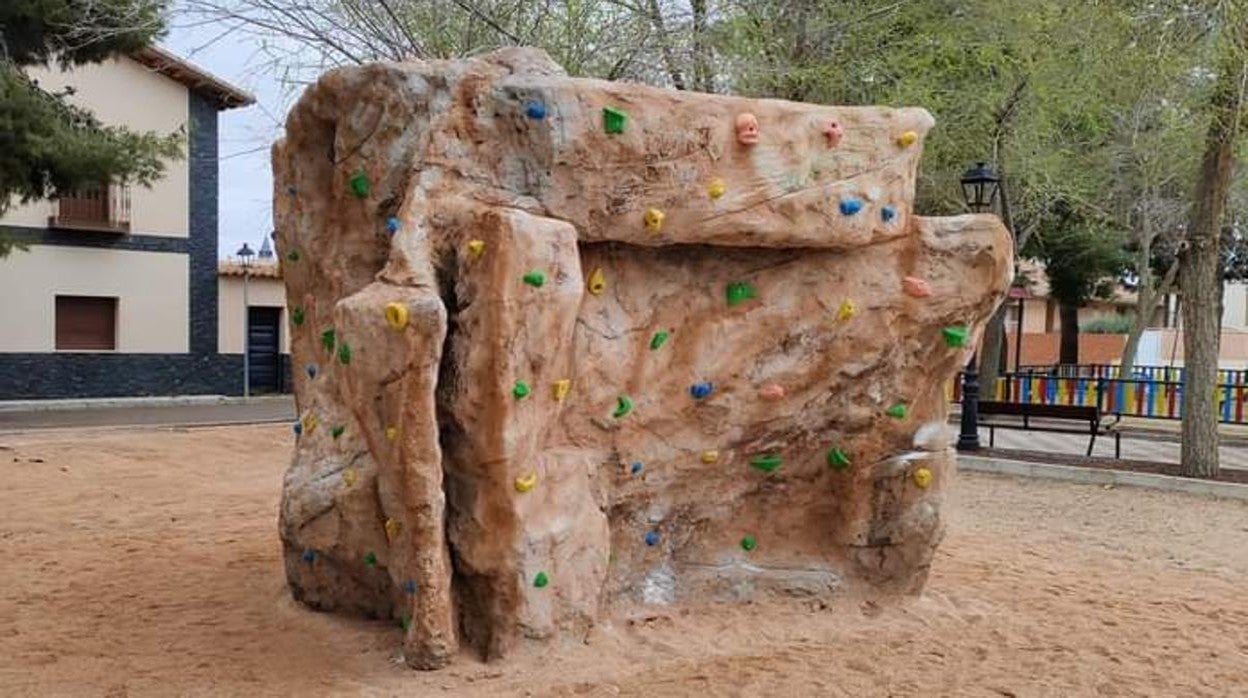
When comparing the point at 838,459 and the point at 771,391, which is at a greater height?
the point at 771,391

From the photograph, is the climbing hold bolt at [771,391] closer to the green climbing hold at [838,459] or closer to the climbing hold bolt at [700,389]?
the climbing hold bolt at [700,389]

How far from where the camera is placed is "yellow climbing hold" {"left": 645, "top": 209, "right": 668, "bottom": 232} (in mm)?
5105

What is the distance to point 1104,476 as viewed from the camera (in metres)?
11.2

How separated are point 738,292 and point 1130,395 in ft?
44.5

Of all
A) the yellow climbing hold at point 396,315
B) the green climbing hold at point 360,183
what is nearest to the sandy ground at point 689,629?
the yellow climbing hold at point 396,315

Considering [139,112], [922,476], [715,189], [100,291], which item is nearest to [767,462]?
[922,476]

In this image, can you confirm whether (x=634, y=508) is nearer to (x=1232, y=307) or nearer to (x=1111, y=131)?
(x=1111, y=131)

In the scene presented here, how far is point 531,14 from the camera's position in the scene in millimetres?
11680

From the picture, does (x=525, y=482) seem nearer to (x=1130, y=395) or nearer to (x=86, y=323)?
(x=1130, y=395)

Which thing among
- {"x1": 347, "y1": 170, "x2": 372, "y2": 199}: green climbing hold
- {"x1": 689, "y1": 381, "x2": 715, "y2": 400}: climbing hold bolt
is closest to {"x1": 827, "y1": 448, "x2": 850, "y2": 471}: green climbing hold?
{"x1": 689, "y1": 381, "x2": 715, "y2": 400}: climbing hold bolt

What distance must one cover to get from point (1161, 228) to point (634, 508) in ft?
65.0

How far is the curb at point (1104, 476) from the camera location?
10.6 metres

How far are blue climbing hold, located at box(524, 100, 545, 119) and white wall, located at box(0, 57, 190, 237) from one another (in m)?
17.4

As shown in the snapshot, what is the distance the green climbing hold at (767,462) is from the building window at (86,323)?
18701mm
